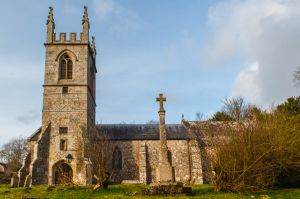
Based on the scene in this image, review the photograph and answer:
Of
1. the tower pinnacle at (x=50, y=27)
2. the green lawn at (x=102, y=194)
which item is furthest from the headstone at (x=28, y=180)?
the tower pinnacle at (x=50, y=27)

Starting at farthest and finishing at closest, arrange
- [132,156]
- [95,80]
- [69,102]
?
[95,80] < [132,156] < [69,102]

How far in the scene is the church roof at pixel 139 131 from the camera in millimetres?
35219

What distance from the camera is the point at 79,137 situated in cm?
3066

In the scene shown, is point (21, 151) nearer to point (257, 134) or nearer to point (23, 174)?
point (23, 174)

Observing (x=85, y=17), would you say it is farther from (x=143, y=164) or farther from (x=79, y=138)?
(x=143, y=164)

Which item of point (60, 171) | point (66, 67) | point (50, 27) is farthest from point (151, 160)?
point (50, 27)

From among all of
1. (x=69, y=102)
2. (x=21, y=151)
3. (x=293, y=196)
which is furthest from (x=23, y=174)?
(x=21, y=151)

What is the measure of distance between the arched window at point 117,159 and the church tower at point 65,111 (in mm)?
4093

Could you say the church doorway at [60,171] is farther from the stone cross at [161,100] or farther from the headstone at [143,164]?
the stone cross at [161,100]

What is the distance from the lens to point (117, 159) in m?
34.4

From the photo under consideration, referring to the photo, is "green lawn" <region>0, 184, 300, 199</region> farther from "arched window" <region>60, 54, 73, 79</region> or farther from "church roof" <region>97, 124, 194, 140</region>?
"church roof" <region>97, 124, 194, 140</region>

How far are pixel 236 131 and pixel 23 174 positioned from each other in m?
19.5

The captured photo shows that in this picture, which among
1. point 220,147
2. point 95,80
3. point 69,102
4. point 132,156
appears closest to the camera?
point 220,147

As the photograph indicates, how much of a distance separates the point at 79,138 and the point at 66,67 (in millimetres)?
7481
